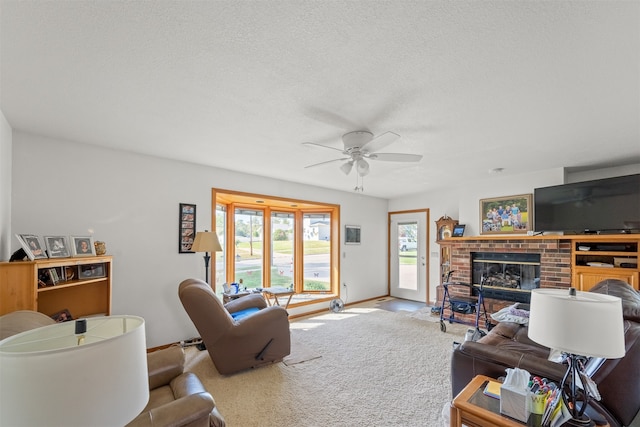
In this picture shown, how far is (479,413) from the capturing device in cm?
148

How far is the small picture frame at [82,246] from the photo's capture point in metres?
2.63

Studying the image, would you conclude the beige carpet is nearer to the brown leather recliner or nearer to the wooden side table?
the brown leather recliner

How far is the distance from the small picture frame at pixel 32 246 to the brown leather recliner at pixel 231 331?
1107 mm

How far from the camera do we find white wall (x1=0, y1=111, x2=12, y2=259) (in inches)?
91.3

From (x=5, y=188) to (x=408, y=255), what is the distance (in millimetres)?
6294

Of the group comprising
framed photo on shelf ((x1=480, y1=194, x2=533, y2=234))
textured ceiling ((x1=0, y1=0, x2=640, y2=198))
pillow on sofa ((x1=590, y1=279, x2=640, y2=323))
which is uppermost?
textured ceiling ((x1=0, y1=0, x2=640, y2=198))

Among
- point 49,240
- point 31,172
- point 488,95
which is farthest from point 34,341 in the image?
point 31,172

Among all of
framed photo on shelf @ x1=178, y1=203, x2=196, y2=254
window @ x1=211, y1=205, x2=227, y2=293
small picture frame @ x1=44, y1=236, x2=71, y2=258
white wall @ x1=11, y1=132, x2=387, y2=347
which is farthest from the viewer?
window @ x1=211, y1=205, x2=227, y2=293

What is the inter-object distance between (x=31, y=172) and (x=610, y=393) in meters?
4.77

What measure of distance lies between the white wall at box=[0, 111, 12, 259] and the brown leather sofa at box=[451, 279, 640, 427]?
3.83m

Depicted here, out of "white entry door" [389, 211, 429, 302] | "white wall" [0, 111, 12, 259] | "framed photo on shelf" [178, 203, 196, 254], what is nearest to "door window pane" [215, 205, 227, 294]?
"framed photo on shelf" [178, 203, 196, 254]

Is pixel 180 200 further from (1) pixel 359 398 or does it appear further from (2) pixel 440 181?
(2) pixel 440 181

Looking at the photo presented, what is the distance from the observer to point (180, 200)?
3.73 meters

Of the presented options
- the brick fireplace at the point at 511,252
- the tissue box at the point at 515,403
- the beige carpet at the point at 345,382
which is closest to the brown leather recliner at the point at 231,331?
the beige carpet at the point at 345,382
